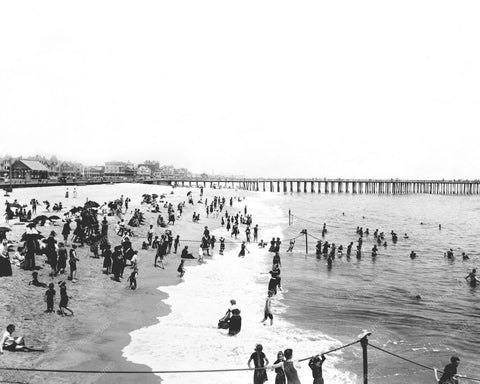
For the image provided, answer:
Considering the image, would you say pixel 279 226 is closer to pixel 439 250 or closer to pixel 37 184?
pixel 439 250

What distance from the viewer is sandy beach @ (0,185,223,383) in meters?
9.30

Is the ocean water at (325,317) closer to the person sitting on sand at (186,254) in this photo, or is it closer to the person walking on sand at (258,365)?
the person walking on sand at (258,365)

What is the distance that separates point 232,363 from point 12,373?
16.1ft

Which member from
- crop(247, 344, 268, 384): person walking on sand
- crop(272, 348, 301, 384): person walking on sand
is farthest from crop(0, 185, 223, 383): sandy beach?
crop(272, 348, 301, 384): person walking on sand

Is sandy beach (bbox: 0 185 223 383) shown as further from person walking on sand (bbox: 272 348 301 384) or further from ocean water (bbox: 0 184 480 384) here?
person walking on sand (bbox: 272 348 301 384)

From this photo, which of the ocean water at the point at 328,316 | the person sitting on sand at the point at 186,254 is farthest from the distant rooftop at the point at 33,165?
the person sitting on sand at the point at 186,254

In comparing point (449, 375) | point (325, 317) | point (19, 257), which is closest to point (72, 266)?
point (19, 257)

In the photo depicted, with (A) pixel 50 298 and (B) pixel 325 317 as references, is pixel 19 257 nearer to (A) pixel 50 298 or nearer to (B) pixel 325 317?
(A) pixel 50 298

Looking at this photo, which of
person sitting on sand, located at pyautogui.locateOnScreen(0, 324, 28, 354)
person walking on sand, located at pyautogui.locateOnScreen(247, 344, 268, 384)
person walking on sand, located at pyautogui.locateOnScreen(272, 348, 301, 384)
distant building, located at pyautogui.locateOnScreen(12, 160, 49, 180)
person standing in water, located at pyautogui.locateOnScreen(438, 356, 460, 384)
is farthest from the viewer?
distant building, located at pyautogui.locateOnScreen(12, 160, 49, 180)

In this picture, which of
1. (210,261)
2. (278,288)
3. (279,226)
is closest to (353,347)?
(278,288)

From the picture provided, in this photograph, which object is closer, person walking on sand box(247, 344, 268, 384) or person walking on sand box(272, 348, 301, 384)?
person walking on sand box(272, 348, 301, 384)

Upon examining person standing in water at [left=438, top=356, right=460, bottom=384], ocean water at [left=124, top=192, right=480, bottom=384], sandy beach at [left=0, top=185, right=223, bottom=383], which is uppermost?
person standing in water at [left=438, top=356, right=460, bottom=384]

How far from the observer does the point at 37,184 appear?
53625mm

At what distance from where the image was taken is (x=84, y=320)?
40.6ft
